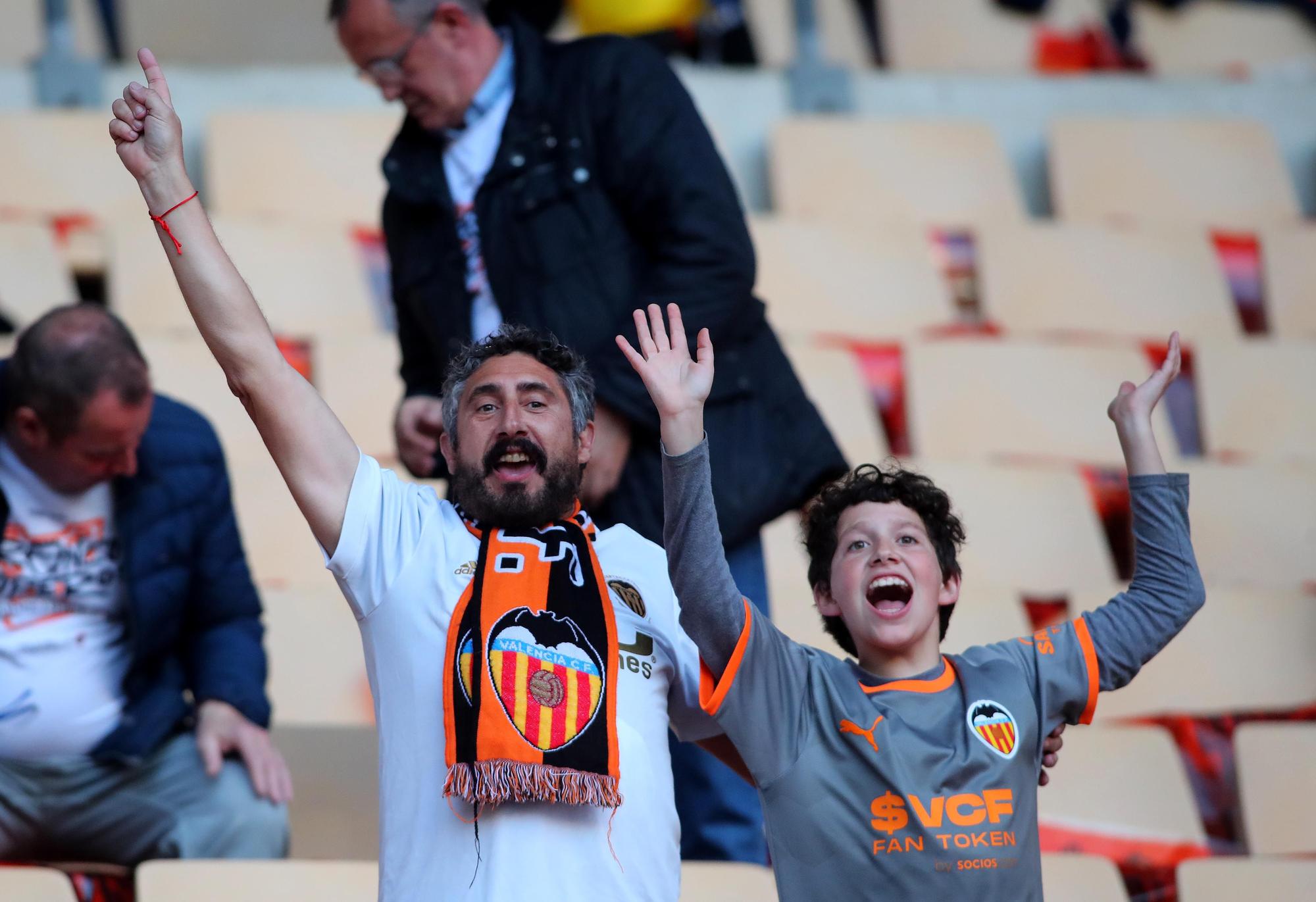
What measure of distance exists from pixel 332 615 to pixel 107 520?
461 mm

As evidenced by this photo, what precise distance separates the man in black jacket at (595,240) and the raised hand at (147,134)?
19.5 inches

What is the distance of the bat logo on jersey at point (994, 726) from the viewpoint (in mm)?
1657

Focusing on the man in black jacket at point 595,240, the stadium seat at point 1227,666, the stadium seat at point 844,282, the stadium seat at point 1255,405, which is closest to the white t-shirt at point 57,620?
the man in black jacket at point 595,240

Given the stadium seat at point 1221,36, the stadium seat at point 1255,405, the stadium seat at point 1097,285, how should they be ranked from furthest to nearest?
the stadium seat at point 1221,36, the stadium seat at point 1097,285, the stadium seat at point 1255,405

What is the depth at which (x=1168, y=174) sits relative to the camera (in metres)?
4.30

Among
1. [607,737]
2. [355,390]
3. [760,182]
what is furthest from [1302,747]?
[760,182]

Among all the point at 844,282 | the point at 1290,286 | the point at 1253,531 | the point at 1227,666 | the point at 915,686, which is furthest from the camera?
the point at 1290,286

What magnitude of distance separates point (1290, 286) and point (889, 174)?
3.19ft

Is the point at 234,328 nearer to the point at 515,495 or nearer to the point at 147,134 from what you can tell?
the point at 147,134

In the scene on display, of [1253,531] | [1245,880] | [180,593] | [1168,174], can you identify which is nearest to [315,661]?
[180,593]

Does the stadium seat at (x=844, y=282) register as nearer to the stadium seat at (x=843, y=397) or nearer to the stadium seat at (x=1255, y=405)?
the stadium seat at (x=843, y=397)

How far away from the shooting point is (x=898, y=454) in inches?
135

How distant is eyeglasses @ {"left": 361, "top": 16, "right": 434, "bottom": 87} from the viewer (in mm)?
2047

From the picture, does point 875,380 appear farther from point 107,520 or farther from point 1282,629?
point 107,520
